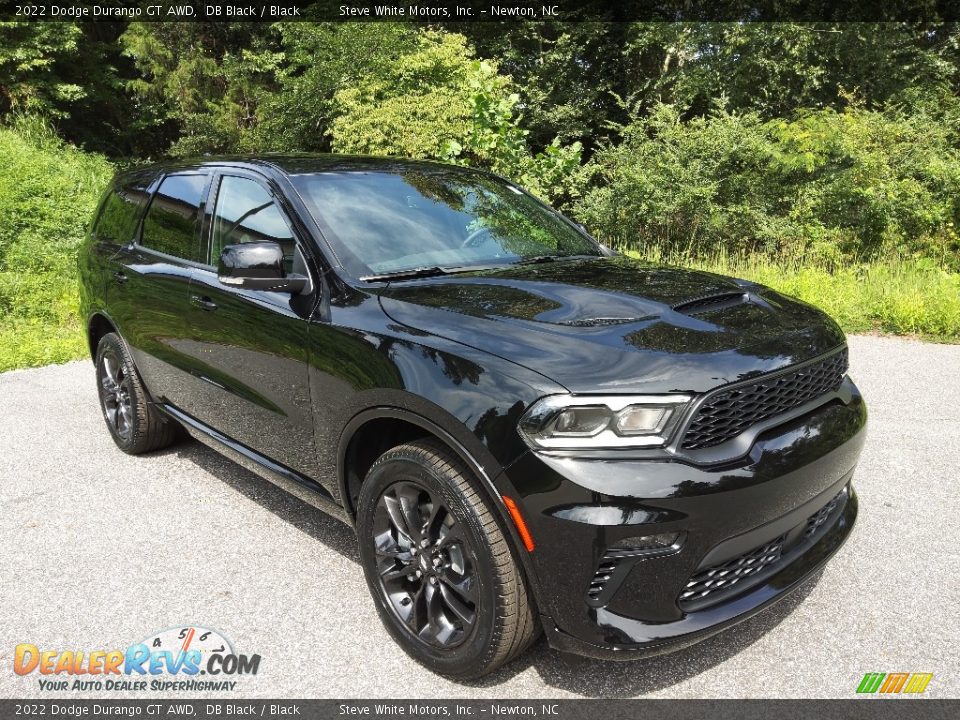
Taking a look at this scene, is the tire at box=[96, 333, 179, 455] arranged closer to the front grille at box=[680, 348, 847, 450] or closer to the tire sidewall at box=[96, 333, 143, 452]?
the tire sidewall at box=[96, 333, 143, 452]

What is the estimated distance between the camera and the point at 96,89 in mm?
20375

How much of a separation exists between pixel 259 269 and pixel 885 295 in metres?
7.30

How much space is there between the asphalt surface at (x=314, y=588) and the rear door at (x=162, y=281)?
2.34ft

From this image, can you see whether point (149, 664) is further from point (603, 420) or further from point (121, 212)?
point (121, 212)

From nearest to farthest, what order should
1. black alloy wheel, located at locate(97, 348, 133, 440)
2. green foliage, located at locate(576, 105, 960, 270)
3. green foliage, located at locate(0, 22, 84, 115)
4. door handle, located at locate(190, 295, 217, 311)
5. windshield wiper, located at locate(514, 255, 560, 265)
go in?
windshield wiper, located at locate(514, 255, 560, 265) → door handle, located at locate(190, 295, 217, 311) → black alloy wheel, located at locate(97, 348, 133, 440) → green foliage, located at locate(576, 105, 960, 270) → green foliage, located at locate(0, 22, 84, 115)

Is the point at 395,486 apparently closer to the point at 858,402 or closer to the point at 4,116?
the point at 858,402

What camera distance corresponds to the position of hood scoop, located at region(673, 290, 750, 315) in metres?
2.53

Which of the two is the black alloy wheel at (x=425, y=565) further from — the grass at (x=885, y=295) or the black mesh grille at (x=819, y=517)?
the grass at (x=885, y=295)

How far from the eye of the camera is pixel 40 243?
35.5 ft

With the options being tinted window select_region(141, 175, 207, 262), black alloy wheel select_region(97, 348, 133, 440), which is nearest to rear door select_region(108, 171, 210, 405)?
tinted window select_region(141, 175, 207, 262)

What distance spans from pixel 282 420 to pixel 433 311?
96 centimetres

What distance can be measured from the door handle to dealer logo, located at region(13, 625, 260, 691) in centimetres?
144

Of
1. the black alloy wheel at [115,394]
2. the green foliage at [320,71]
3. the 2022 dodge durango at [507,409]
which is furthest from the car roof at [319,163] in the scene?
the green foliage at [320,71]

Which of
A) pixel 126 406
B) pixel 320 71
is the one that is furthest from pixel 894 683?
pixel 320 71
